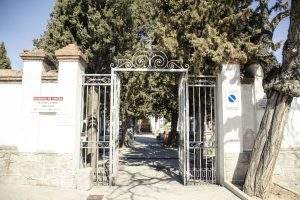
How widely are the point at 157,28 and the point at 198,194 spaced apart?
19.8 ft

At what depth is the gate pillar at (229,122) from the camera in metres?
10.6

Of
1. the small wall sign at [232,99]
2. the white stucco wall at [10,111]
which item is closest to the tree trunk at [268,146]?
the small wall sign at [232,99]

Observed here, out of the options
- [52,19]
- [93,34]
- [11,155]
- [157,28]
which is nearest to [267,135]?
[157,28]

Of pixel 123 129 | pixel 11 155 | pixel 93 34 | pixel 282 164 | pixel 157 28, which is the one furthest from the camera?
pixel 123 129

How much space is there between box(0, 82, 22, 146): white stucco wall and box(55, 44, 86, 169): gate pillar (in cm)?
122

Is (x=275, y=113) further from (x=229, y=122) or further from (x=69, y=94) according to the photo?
(x=69, y=94)

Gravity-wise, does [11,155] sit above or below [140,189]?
above

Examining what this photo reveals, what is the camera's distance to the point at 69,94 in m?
10.4

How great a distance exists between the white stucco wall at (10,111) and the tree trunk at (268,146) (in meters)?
6.49

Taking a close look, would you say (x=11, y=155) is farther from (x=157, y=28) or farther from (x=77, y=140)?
(x=157, y=28)

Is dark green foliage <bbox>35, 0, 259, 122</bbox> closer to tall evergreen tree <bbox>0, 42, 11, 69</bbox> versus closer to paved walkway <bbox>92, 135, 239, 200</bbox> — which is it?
paved walkway <bbox>92, 135, 239, 200</bbox>

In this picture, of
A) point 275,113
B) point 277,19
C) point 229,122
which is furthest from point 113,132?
point 277,19

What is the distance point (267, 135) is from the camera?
938 cm

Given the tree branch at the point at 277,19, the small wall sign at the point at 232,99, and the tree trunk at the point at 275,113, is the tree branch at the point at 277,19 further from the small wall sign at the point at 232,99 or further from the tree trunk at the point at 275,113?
the small wall sign at the point at 232,99
